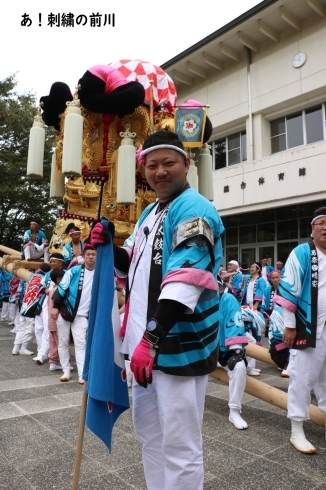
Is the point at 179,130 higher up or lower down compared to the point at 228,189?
lower down

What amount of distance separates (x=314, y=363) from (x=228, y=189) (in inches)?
467

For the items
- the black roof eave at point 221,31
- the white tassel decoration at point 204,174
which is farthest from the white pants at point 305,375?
the black roof eave at point 221,31

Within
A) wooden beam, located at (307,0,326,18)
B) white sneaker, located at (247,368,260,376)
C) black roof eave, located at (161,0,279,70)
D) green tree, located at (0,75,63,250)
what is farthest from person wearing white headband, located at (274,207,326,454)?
green tree, located at (0,75,63,250)

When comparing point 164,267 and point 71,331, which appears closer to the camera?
point 164,267

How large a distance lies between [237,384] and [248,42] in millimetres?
13221

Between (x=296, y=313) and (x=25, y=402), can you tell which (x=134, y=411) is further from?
(x=25, y=402)

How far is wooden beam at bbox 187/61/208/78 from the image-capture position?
1536cm

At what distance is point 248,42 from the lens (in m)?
13.8

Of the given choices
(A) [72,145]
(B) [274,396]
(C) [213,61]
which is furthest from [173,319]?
(C) [213,61]

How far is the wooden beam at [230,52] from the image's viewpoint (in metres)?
14.2

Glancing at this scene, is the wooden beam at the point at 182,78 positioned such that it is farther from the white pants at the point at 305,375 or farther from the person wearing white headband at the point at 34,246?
the white pants at the point at 305,375

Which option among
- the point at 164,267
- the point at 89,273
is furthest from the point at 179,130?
the point at 164,267

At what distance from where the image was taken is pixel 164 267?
1923mm

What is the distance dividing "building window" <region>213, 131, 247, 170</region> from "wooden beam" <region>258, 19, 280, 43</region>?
3.34m
